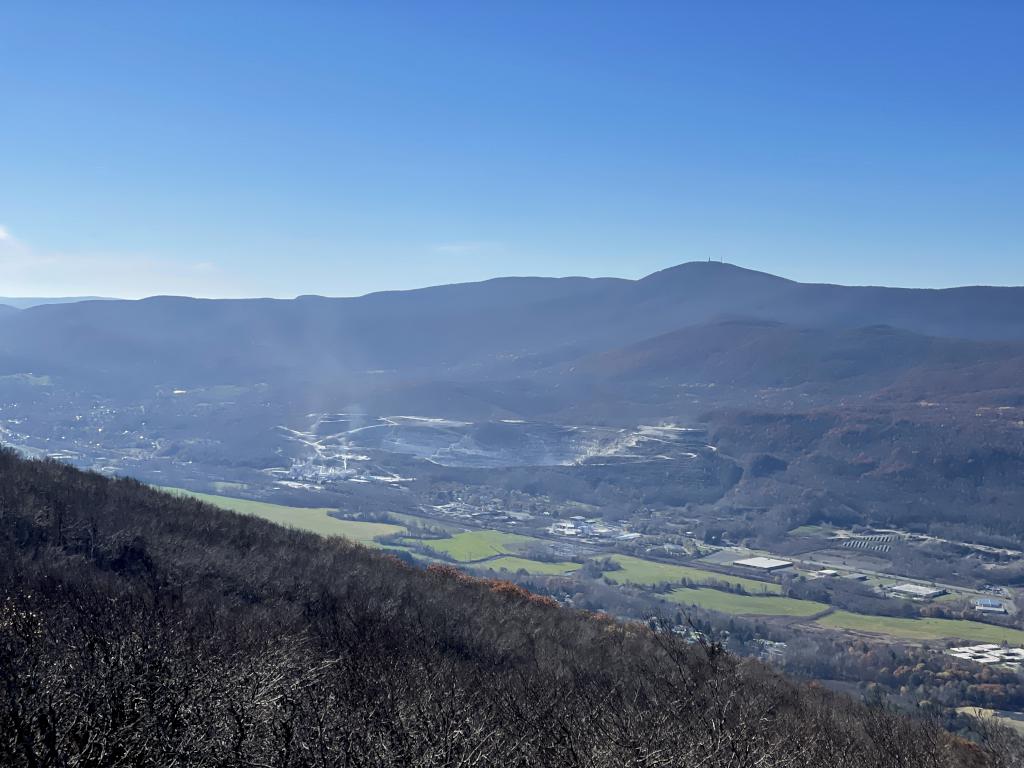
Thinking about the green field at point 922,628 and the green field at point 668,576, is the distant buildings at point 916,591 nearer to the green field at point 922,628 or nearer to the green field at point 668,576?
the green field at point 922,628

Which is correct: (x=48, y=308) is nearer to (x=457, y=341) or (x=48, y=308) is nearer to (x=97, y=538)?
(x=457, y=341)

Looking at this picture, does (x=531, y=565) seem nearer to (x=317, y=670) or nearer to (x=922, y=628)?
(x=922, y=628)

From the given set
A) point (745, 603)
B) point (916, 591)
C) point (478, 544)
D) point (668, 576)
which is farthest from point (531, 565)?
point (916, 591)

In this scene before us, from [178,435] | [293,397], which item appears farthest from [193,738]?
[293,397]

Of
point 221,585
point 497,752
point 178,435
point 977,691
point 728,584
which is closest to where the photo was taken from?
point 497,752

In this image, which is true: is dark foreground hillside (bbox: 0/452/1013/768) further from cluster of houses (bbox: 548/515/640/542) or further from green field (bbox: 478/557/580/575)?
cluster of houses (bbox: 548/515/640/542)

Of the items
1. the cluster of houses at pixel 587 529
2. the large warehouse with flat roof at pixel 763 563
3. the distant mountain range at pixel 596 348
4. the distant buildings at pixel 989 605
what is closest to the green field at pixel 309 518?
the cluster of houses at pixel 587 529

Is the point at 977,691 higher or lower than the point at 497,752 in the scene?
lower
